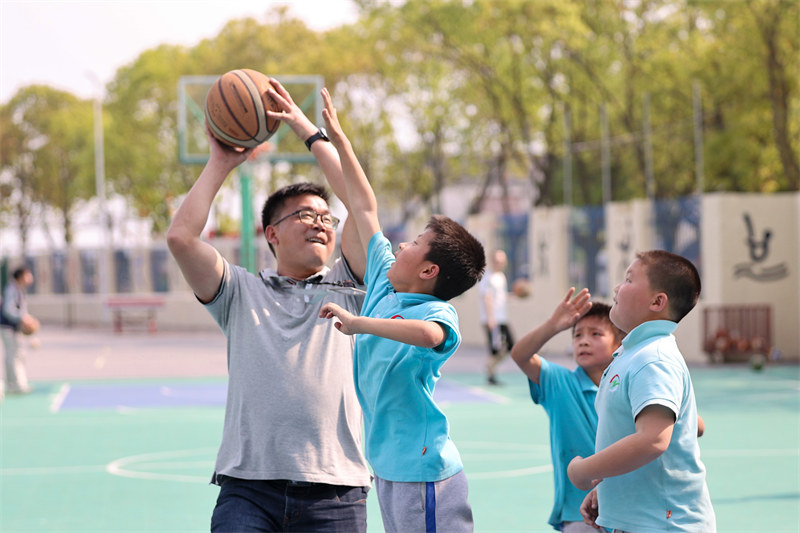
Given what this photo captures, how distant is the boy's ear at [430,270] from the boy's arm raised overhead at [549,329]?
525mm

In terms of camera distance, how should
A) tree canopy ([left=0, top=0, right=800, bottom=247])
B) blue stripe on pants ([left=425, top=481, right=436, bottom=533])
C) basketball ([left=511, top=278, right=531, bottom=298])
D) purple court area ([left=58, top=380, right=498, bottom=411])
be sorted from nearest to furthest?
blue stripe on pants ([left=425, top=481, right=436, bottom=533]) → purple court area ([left=58, top=380, right=498, bottom=411]) → basketball ([left=511, top=278, right=531, bottom=298]) → tree canopy ([left=0, top=0, right=800, bottom=247])

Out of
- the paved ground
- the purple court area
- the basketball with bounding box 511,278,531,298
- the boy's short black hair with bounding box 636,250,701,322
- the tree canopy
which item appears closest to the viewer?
the boy's short black hair with bounding box 636,250,701,322

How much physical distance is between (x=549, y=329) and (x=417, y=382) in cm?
73

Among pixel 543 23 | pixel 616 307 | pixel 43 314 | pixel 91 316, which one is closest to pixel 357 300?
pixel 616 307

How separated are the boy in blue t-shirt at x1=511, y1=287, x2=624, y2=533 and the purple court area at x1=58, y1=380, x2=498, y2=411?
10.7 m

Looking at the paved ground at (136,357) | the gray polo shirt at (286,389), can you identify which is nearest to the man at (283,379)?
the gray polo shirt at (286,389)

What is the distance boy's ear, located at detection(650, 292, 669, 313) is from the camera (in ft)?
11.5

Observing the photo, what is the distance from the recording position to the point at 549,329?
421 cm

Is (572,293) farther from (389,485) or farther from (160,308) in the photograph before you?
(160,308)

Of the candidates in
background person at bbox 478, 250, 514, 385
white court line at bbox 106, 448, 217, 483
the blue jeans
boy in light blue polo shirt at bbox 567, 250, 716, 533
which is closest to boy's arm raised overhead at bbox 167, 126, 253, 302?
the blue jeans

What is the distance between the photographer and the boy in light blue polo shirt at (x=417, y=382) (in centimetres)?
360

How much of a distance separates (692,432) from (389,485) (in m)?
0.96

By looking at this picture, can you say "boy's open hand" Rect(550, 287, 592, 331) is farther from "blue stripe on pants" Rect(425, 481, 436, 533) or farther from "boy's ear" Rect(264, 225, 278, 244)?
"boy's ear" Rect(264, 225, 278, 244)

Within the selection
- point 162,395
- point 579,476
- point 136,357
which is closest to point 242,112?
point 579,476
